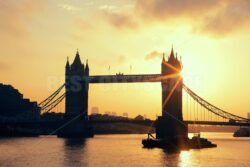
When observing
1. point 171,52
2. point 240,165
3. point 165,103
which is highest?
point 171,52

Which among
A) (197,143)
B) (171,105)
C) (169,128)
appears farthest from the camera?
(171,105)

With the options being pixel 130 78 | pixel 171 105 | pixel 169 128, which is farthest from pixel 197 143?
pixel 130 78

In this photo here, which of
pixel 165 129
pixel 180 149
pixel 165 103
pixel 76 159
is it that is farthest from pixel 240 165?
pixel 165 103

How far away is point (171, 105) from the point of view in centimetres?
17862

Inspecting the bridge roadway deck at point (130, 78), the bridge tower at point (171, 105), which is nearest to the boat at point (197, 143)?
the bridge tower at point (171, 105)

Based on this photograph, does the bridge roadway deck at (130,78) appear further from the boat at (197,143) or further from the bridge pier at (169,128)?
the boat at (197,143)

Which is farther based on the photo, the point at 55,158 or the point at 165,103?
the point at 165,103

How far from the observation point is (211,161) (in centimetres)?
10150

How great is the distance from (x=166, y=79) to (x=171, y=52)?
1229 cm

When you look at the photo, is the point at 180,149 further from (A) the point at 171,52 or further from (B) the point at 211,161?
(A) the point at 171,52

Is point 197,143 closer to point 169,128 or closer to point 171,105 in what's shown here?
point 169,128

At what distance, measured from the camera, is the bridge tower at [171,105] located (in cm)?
16275

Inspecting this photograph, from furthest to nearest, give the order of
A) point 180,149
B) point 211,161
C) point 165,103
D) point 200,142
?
point 165,103 < point 200,142 < point 180,149 < point 211,161

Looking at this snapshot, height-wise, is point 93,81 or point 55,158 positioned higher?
point 93,81
